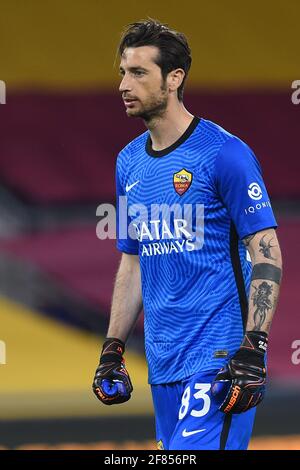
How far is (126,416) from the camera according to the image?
27.9 ft

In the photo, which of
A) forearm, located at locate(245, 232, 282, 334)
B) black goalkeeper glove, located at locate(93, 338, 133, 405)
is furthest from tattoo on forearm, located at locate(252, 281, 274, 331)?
black goalkeeper glove, located at locate(93, 338, 133, 405)

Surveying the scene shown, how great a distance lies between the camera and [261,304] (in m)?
3.86

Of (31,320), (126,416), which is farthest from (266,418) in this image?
(31,320)

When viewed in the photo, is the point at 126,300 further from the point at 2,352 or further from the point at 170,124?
the point at 2,352

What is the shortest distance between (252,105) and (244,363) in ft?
27.3

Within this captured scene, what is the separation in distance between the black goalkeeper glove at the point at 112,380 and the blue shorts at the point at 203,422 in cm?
27

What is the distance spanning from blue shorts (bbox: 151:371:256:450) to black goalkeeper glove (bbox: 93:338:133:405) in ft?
0.89

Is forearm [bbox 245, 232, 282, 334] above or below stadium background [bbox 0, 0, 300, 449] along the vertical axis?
below

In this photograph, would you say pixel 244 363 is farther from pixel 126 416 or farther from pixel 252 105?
pixel 252 105

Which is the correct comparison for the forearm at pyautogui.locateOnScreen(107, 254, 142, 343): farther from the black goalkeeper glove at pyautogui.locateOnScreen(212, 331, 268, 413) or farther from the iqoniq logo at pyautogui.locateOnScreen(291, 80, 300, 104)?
the iqoniq logo at pyautogui.locateOnScreen(291, 80, 300, 104)

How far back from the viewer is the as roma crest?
13.3ft

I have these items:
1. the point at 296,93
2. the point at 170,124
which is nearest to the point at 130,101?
the point at 170,124

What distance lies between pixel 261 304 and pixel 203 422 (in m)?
0.43

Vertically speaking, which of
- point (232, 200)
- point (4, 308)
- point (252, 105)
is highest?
point (252, 105)
